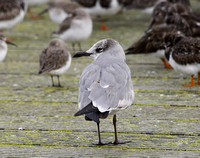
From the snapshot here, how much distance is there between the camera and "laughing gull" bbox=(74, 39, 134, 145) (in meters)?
3.42

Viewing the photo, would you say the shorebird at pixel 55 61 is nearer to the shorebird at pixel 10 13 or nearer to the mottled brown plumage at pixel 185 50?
the mottled brown plumage at pixel 185 50

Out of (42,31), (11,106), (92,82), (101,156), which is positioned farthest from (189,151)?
(42,31)

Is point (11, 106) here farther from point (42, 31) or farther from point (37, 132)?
point (42, 31)

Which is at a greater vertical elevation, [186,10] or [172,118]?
[172,118]

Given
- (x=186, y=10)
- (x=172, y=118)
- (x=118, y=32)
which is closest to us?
(x=172, y=118)

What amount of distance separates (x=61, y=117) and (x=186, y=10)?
4.08 meters

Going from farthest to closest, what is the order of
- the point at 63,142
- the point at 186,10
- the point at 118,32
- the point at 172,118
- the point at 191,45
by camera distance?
the point at 118,32 → the point at 186,10 → the point at 191,45 → the point at 172,118 → the point at 63,142

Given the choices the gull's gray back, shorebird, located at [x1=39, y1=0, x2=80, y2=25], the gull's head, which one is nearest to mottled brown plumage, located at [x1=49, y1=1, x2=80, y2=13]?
shorebird, located at [x1=39, y1=0, x2=80, y2=25]

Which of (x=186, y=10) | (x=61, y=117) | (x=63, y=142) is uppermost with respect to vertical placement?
(x=63, y=142)

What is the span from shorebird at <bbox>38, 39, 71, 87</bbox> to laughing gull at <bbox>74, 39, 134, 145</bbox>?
1722mm

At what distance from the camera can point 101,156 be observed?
3568 millimetres

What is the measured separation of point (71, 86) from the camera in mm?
5734

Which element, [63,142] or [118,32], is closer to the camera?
[63,142]

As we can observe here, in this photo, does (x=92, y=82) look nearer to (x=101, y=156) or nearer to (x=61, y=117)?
(x=101, y=156)
